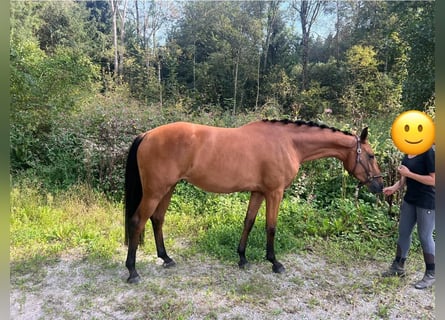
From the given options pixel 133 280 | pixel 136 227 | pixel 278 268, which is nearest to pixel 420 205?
pixel 278 268

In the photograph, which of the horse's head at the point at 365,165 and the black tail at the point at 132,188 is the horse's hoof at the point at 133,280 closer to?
the black tail at the point at 132,188

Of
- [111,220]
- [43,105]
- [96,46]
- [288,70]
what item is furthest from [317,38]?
[111,220]

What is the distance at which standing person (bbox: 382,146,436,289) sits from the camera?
2.93 meters

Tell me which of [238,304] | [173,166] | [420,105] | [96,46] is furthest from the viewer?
[96,46]

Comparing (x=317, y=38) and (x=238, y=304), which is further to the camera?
(x=317, y=38)

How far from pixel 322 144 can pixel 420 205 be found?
1.17m

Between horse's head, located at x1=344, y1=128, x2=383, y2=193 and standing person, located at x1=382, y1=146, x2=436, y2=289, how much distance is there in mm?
313

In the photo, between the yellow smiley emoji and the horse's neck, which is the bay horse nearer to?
the horse's neck

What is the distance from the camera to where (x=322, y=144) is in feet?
12.3

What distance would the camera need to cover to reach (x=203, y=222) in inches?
193

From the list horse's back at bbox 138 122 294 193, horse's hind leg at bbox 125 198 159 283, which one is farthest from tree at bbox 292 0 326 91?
horse's hind leg at bbox 125 198 159 283

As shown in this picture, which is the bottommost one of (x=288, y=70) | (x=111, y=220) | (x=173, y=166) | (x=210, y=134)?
(x=111, y=220)

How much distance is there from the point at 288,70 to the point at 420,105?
615 inches

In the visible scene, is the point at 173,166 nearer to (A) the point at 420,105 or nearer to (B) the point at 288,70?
(A) the point at 420,105
